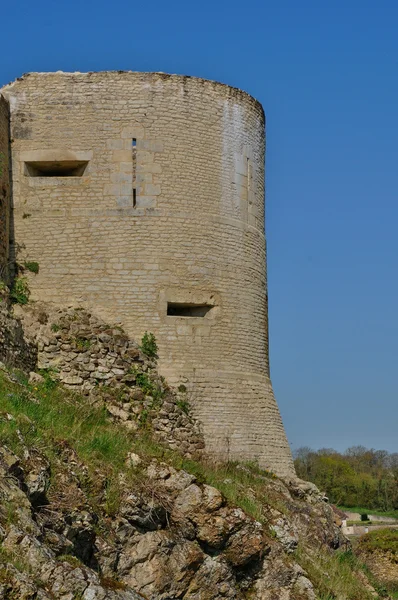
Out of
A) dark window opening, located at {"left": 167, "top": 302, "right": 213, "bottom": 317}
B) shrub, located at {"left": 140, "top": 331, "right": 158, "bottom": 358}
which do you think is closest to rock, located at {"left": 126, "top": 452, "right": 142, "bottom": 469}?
shrub, located at {"left": 140, "top": 331, "right": 158, "bottom": 358}

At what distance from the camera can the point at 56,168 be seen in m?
16.0

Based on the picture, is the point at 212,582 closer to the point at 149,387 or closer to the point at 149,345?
the point at 149,387

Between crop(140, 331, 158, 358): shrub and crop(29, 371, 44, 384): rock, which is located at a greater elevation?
crop(140, 331, 158, 358): shrub

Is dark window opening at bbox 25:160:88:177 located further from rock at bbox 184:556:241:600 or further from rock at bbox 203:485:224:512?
rock at bbox 184:556:241:600

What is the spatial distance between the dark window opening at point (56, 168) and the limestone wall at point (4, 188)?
17.8 inches

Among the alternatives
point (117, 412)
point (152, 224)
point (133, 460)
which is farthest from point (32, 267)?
point (133, 460)

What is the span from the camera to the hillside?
27.5 ft

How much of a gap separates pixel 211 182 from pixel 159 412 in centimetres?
404

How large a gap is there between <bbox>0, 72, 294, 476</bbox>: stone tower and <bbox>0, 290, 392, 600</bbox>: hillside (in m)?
0.44

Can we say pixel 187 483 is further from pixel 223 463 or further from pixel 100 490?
pixel 223 463

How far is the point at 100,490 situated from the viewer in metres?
10.3

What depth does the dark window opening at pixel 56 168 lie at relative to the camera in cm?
1570

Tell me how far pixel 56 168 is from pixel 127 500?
7.21 metres

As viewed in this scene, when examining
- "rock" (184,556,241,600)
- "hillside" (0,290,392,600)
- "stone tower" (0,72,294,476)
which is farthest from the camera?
"stone tower" (0,72,294,476)
